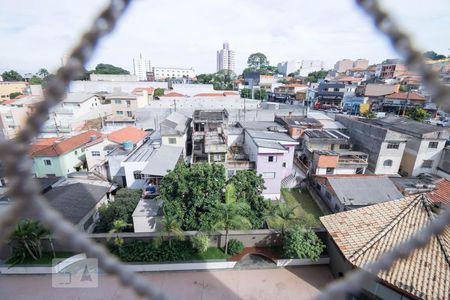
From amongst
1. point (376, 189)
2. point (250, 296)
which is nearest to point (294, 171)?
point (376, 189)

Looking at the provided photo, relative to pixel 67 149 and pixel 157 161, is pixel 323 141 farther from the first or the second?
pixel 67 149

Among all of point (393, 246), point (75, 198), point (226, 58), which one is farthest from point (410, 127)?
point (226, 58)

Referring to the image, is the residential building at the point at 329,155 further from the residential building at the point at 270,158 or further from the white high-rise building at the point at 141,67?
the white high-rise building at the point at 141,67

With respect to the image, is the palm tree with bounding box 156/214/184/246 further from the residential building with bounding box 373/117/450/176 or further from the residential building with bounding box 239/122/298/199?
the residential building with bounding box 373/117/450/176

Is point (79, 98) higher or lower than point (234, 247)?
higher

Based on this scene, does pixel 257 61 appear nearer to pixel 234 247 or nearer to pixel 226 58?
pixel 226 58
